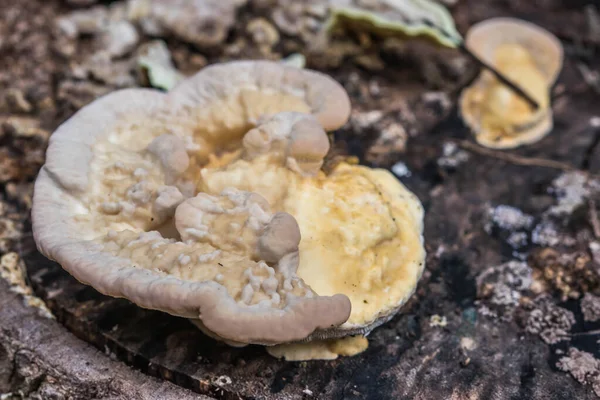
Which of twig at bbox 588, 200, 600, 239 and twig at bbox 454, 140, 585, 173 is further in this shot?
twig at bbox 454, 140, 585, 173

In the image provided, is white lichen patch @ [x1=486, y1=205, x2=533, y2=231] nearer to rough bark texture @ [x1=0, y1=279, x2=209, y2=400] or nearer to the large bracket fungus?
the large bracket fungus

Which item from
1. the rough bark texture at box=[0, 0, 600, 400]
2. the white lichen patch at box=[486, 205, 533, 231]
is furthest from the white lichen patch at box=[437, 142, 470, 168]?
the white lichen patch at box=[486, 205, 533, 231]

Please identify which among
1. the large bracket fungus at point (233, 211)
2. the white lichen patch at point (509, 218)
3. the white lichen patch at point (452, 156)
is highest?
the large bracket fungus at point (233, 211)

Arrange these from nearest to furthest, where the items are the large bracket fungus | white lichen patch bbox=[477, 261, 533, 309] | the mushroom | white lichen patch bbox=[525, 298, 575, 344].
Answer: the large bracket fungus < white lichen patch bbox=[525, 298, 575, 344] < white lichen patch bbox=[477, 261, 533, 309] < the mushroom

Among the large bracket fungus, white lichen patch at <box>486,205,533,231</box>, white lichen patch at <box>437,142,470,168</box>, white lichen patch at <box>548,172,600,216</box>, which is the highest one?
the large bracket fungus

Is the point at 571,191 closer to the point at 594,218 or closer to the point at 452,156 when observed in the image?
the point at 594,218

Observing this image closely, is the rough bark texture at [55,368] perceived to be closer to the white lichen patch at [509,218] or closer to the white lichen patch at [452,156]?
the white lichen patch at [509,218]

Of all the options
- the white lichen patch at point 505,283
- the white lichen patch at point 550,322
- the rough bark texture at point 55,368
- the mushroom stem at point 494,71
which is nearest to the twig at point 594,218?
the white lichen patch at point 505,283
